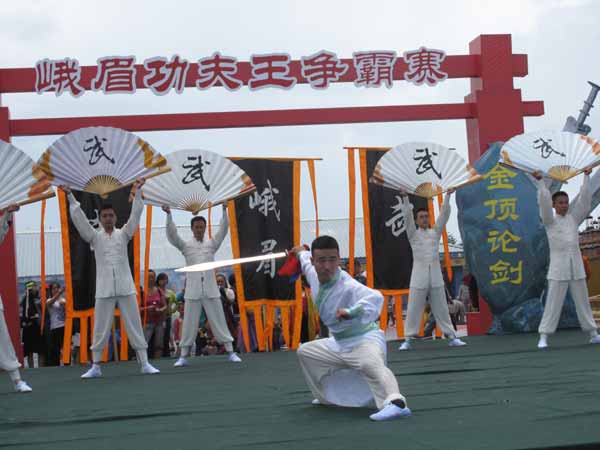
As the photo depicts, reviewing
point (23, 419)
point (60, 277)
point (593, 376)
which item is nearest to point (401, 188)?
point (593, 376)

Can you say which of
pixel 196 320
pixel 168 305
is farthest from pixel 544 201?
pixel 168 305

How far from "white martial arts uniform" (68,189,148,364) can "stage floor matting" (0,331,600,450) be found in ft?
1.27

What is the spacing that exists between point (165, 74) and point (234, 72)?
89 centimetres

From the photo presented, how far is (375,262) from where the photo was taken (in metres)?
12.1

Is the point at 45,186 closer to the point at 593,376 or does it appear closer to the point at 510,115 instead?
the point at 593,376

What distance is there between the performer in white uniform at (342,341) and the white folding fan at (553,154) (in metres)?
4.63

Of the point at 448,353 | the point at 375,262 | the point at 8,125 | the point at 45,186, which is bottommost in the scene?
the point at 448,353

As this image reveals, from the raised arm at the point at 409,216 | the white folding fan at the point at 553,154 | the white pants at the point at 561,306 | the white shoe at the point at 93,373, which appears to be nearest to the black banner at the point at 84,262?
the white shoe at the point at 93,373

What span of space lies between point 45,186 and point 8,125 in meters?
4.10

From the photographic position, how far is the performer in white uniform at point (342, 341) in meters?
4.81

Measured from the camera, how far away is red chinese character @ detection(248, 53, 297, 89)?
11586 mm

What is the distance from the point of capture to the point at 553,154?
370 inches

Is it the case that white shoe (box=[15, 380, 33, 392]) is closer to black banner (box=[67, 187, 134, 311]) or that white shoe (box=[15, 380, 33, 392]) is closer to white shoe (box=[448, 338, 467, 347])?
black banner (box=[67, 187, 134, 311])

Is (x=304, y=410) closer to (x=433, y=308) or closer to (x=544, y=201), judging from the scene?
(x=544, y=201)
